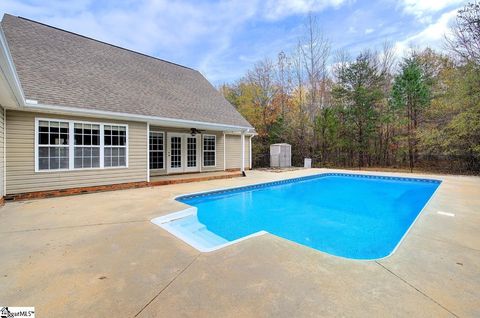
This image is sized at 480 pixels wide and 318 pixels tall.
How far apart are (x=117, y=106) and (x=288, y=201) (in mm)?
6104

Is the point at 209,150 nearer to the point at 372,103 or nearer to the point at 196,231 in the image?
the point at 196,231

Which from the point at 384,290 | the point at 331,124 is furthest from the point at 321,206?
the point at 331,124

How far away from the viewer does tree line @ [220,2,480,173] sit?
35.3 feet

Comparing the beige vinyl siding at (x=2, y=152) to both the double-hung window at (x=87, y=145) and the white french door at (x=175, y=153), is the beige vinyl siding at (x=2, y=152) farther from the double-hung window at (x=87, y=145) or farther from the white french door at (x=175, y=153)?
the white french door at (x=175, y=153)

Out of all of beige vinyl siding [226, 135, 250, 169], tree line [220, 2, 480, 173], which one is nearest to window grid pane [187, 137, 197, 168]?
beige vinyl siding [226, 135, 250, 169]

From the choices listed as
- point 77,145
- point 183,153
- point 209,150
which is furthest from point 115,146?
point 209,150

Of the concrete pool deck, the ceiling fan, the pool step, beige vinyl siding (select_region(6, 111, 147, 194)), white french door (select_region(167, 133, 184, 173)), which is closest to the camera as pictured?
the concrete pool deck

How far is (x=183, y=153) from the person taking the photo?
10.9 m

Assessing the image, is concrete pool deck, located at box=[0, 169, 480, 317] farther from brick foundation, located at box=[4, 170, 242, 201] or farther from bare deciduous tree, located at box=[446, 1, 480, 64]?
bare deciduous tree, located at box=[446, 1, 480, 64]

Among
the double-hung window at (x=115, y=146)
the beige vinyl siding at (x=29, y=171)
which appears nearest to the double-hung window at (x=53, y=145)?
the beige vinyl siding at (x=29, y=171)

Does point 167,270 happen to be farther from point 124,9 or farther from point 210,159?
point 124,9

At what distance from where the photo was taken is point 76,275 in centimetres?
229

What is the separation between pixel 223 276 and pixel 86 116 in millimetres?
6662

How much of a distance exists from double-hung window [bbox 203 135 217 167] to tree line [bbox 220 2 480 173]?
18.2 feet
